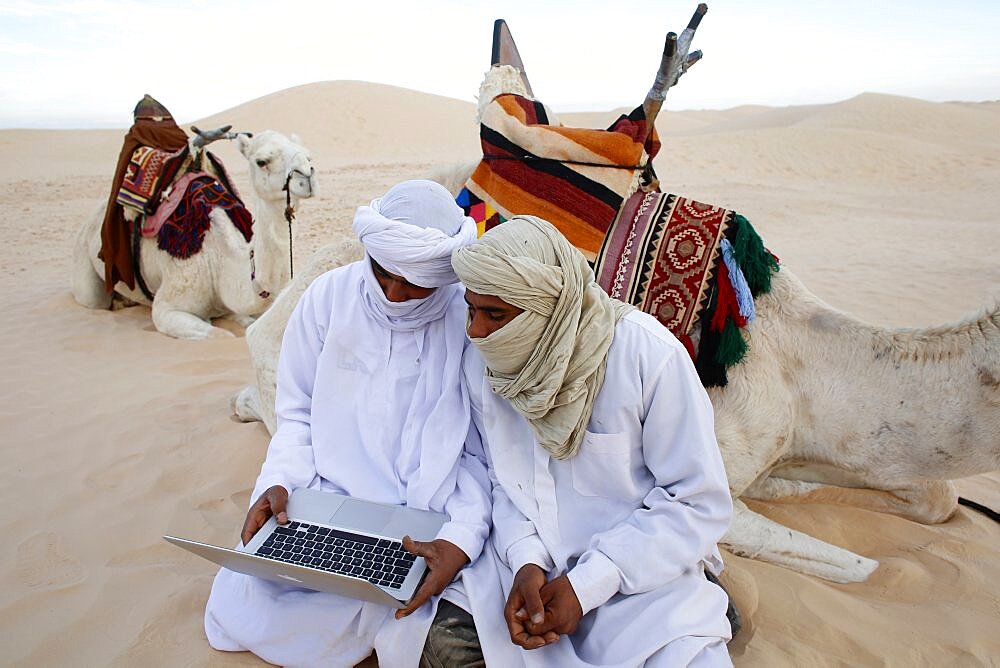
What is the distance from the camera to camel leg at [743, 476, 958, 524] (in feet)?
10.8

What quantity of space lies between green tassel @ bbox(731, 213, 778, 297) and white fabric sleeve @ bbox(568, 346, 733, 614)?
1.08 meters

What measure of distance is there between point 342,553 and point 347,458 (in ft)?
1.23

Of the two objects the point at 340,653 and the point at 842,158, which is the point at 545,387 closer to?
the point at 340,653

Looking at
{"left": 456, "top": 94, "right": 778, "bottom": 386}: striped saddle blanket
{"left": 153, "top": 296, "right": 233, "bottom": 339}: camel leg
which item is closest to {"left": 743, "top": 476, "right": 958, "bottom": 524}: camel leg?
{"left": 456, "top": 94, "right": 778, "bottom": 386}: striped saddle blanket

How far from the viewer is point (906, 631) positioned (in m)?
2.55

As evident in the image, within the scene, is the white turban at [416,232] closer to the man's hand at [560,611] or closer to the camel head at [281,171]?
the man's hand at [560,611]

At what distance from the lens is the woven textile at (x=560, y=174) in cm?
316

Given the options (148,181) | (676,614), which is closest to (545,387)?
(676,614)

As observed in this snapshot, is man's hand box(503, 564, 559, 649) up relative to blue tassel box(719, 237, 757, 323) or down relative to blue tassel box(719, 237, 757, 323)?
down

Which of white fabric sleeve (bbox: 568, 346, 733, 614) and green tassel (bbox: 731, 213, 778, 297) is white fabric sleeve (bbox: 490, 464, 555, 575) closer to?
white fabric sleeve (bbox: 568, 346, 733, 614)

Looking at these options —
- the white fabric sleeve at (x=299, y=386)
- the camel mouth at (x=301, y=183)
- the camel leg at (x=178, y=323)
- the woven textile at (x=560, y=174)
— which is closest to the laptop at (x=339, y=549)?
the white fabric sleeve at (x=299, y=386)

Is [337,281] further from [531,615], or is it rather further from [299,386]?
[531,615]

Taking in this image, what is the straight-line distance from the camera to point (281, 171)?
5.19m

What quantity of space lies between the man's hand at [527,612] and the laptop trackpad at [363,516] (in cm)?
52
